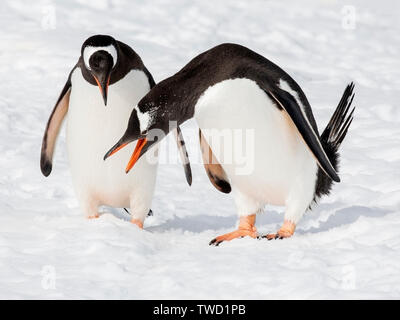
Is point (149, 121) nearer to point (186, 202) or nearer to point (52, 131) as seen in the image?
point (52, 131)

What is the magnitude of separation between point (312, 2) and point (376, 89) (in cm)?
524

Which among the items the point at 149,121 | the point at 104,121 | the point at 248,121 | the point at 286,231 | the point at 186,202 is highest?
the point at 248,121

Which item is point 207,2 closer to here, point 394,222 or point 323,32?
point 323,32

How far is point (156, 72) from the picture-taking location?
28.0ft

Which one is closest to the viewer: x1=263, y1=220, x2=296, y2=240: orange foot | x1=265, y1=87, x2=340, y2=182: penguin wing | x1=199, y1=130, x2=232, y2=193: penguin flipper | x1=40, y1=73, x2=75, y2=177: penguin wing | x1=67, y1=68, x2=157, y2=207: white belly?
x1=265, y1=87, x2=340, y2=182: penguin wing

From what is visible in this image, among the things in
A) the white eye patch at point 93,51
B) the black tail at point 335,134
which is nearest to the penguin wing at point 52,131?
the white eye patch at point 93,51

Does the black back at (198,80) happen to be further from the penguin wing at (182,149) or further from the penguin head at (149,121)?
the penguin wing at (182,149)

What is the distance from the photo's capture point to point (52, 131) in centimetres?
452

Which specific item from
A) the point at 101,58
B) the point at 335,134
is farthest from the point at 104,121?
the point at 335,134

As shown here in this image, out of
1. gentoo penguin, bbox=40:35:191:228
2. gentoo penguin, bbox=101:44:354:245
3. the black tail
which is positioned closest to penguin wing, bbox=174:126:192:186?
gentoo penguin, bbox=40:35:191:228

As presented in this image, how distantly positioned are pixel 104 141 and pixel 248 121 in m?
0.81

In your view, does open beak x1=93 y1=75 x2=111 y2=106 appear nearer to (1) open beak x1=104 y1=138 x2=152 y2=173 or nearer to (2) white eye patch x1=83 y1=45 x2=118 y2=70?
(2) white eye patch x1=83 y1=45 x2=118 y2=70

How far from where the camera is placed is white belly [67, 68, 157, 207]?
4.13 m

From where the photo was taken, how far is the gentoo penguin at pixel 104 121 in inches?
155
